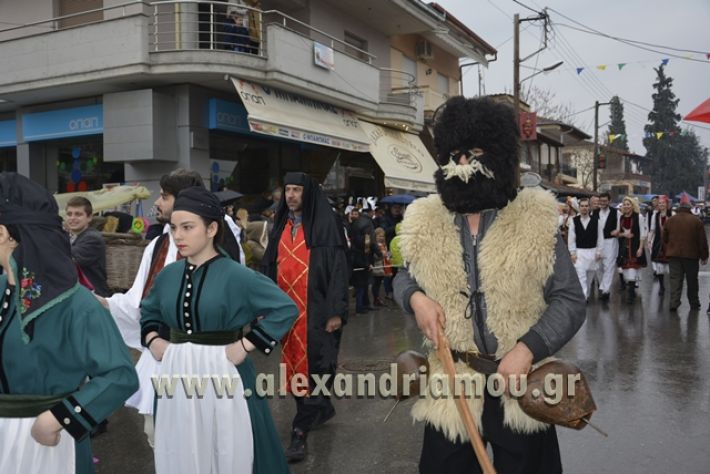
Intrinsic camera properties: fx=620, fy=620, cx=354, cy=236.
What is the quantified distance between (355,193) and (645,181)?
7454 cm

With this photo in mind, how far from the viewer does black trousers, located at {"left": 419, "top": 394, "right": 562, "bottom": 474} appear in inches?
98.7

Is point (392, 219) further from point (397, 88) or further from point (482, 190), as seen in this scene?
point (482, 190)

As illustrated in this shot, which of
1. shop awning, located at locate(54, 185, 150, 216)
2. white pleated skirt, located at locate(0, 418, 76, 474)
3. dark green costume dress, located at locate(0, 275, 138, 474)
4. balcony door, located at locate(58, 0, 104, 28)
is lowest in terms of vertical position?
white pleated skirt, located at locate(0, 418, 76, 474)

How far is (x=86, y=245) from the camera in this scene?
5141 mm

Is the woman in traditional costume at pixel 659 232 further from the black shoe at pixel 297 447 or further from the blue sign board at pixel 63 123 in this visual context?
the blue sign board at pixel 63 123

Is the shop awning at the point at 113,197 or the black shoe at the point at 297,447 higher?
the shop awning at the point at 113,197

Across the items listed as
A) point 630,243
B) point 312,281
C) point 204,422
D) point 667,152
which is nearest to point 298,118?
point 630,243

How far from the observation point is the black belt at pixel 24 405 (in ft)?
7.26

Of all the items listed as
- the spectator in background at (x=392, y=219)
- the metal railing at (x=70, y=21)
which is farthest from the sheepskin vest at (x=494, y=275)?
the metal railing at (x=70, y=21)

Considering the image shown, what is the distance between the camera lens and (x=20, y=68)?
1420 centimetres

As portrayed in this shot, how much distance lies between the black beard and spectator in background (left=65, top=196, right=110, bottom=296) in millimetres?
→ 3583

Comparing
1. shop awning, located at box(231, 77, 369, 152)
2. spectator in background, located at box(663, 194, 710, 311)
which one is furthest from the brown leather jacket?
shop awning, located at box(231, 77, 369, 152)

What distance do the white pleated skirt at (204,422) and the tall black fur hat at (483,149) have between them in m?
1.36

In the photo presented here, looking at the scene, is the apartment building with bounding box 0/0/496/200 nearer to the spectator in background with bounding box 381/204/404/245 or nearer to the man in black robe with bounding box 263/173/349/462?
the spectator in background with bounding box 381/204/404/245
